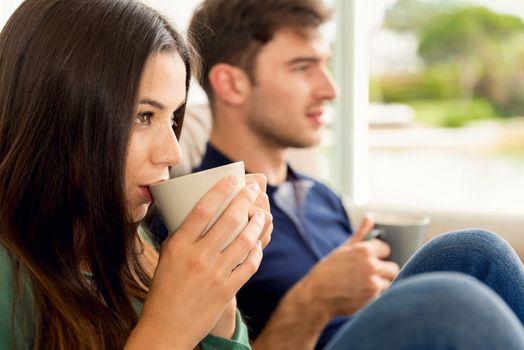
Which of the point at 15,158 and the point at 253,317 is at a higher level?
the point at 15,158

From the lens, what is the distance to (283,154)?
1.87 meters

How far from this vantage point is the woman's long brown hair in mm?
894

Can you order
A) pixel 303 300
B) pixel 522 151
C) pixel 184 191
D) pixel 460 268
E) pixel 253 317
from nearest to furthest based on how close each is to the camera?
pixel 184 191 < pixel 460 268 < pixel 303 300 < pixel 253 317 < pixel 522 151

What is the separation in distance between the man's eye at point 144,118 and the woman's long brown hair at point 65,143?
33 mm

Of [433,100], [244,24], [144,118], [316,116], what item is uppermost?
[244,24]

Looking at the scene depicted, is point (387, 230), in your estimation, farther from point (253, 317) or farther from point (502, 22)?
point (502, 22)

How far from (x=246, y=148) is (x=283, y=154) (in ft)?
0.38

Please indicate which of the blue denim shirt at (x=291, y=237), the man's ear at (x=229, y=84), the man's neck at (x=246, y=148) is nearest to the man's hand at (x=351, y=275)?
the blue denim shirt at (x=291, y=237)

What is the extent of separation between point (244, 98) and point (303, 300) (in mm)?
602

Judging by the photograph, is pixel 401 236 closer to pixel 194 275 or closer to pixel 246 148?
pixel 246 148

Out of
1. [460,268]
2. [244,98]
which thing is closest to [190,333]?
[460,268]

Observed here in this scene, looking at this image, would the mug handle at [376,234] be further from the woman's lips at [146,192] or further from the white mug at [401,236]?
the woman's lips at [146,192]

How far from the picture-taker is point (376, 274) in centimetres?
149

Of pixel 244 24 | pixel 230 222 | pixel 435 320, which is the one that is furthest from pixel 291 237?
pixel 435 320
